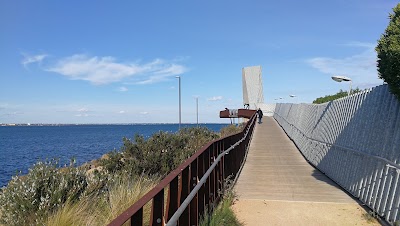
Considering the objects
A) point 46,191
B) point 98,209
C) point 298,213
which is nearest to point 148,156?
point 46,191

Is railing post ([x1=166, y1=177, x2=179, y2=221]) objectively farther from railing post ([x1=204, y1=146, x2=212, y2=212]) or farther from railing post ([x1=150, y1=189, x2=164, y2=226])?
railing post ([x1=204, y1=146, x2=212, y2=212])

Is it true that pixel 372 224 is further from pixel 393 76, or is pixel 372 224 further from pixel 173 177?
pixel 173 177

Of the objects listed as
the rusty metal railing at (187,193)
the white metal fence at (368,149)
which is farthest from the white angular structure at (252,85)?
the rusty metal railing at (187,193)

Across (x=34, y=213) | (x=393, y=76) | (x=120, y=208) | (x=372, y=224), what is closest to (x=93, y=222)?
(x=120, y=208)

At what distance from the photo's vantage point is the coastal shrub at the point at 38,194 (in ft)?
23.3

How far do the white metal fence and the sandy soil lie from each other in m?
0.40

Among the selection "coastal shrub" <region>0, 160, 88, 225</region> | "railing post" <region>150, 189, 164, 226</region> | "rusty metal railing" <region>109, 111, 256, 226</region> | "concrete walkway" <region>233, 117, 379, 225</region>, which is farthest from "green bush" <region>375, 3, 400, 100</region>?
"coastal shrub" <region>0, 160, 88, 225</region>

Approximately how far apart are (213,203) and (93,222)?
2.01m

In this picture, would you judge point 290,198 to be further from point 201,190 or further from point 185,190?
point 185,190

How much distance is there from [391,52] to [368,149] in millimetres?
2754

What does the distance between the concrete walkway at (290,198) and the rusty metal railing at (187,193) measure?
2.58 ft

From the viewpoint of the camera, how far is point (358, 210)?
24.6 feet

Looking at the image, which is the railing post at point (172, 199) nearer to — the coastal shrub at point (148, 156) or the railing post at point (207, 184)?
the railing post at point (207, 184)

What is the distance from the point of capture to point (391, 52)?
5.82 m
